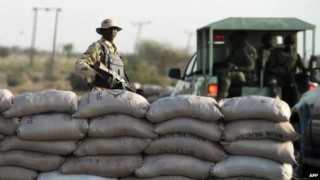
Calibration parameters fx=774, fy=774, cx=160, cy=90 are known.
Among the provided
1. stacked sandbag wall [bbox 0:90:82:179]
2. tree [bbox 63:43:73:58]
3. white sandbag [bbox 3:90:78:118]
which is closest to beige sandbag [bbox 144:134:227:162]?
stacked sandbag wall [bbox 0:90:82:179]

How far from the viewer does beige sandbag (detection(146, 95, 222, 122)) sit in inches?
259

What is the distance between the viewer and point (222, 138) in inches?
259

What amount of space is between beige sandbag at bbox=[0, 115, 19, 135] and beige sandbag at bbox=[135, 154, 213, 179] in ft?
3.76

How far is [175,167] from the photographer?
6555 millimetres

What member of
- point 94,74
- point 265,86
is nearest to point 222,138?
point 94,74

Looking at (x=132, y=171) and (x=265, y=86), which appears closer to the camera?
(x=132, y=171)

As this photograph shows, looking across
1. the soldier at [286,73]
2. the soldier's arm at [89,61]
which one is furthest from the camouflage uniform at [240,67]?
the soldier's arm at [89,61]

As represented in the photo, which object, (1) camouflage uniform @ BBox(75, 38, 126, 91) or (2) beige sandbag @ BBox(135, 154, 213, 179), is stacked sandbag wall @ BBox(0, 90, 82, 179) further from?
(1) camouflage uniform @ BBox(75, 38, 126, 91)

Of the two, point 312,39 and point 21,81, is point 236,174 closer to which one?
point 312,39

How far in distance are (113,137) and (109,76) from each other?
4.19ft

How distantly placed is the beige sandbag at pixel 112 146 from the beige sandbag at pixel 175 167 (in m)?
0.17

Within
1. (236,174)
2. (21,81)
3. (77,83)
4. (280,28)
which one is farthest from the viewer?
(21,81)

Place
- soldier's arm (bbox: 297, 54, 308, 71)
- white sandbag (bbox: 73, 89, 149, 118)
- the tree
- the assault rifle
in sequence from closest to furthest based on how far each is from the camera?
white sandbag (bbox: 73, 89, 149, 118) < the assault rifle < soldier's arm (bbox: 297, 54, 308, 71) < the tree

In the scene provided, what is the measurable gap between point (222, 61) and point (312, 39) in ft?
5.27
